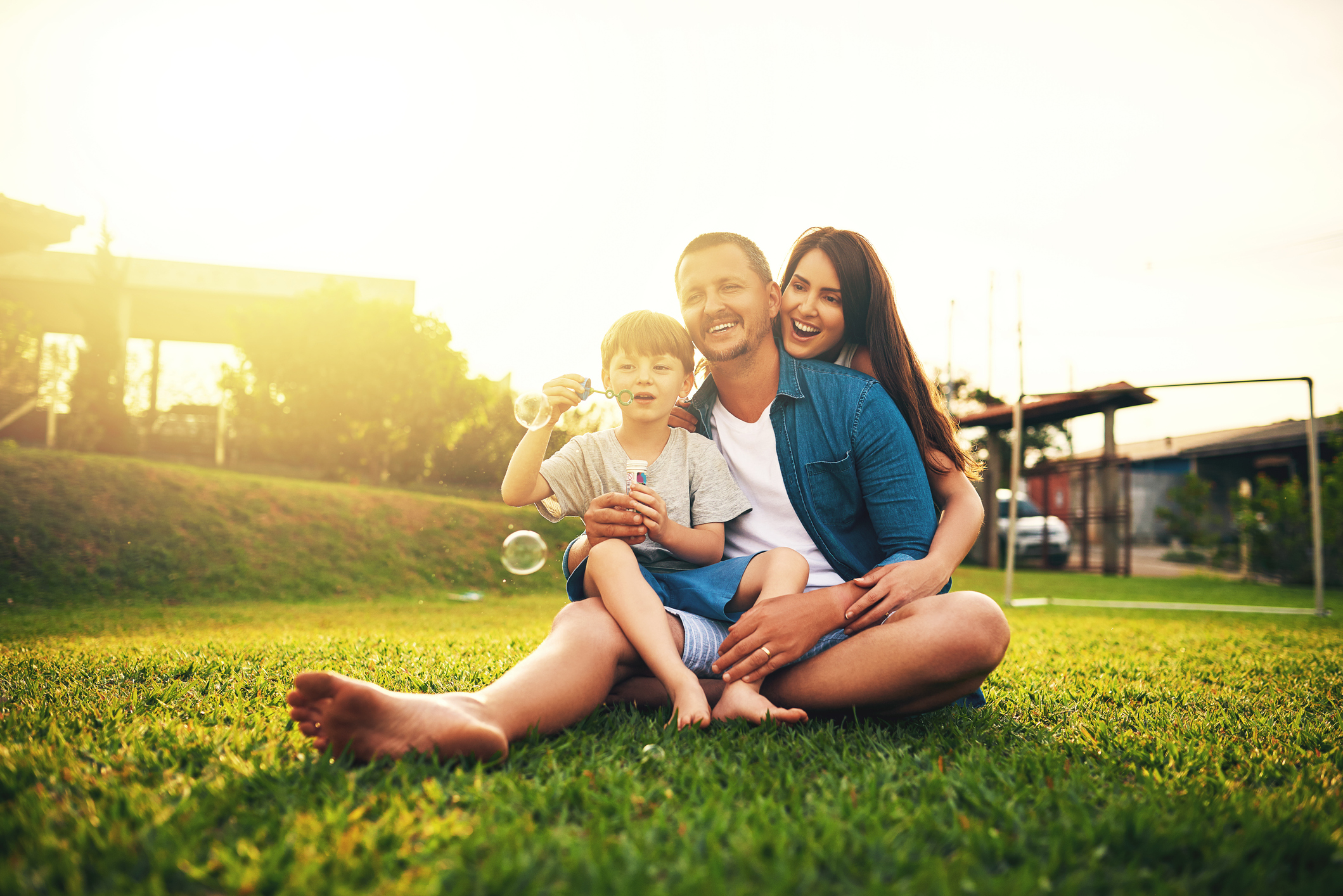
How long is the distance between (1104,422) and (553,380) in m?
12.8

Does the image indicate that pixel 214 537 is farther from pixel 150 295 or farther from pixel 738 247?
pixel 150 295

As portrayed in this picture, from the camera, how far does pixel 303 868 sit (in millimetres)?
977

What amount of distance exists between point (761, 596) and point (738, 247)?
3.31ft

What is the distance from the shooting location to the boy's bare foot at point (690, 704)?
5.41 feet

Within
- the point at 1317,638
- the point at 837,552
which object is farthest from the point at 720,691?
the point at 1317,638

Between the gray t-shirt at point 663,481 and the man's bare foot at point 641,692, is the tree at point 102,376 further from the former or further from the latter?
the man's bare foot at point 641,692

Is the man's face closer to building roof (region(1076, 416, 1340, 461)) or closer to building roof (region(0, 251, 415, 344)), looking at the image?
building roof (region(1076, 416, 1340, 461))

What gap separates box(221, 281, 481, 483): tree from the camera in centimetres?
1508

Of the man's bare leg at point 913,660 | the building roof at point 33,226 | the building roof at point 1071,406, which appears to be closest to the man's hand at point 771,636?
the man's bare leg at point 913,660

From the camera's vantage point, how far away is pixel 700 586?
196 cm

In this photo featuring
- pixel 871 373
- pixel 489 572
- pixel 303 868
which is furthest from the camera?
pixel 489 572

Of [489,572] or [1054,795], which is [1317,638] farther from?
[489,572]

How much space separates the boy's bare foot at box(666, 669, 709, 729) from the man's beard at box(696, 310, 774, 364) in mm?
910

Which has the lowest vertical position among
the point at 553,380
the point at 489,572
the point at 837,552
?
the point at 489,572
